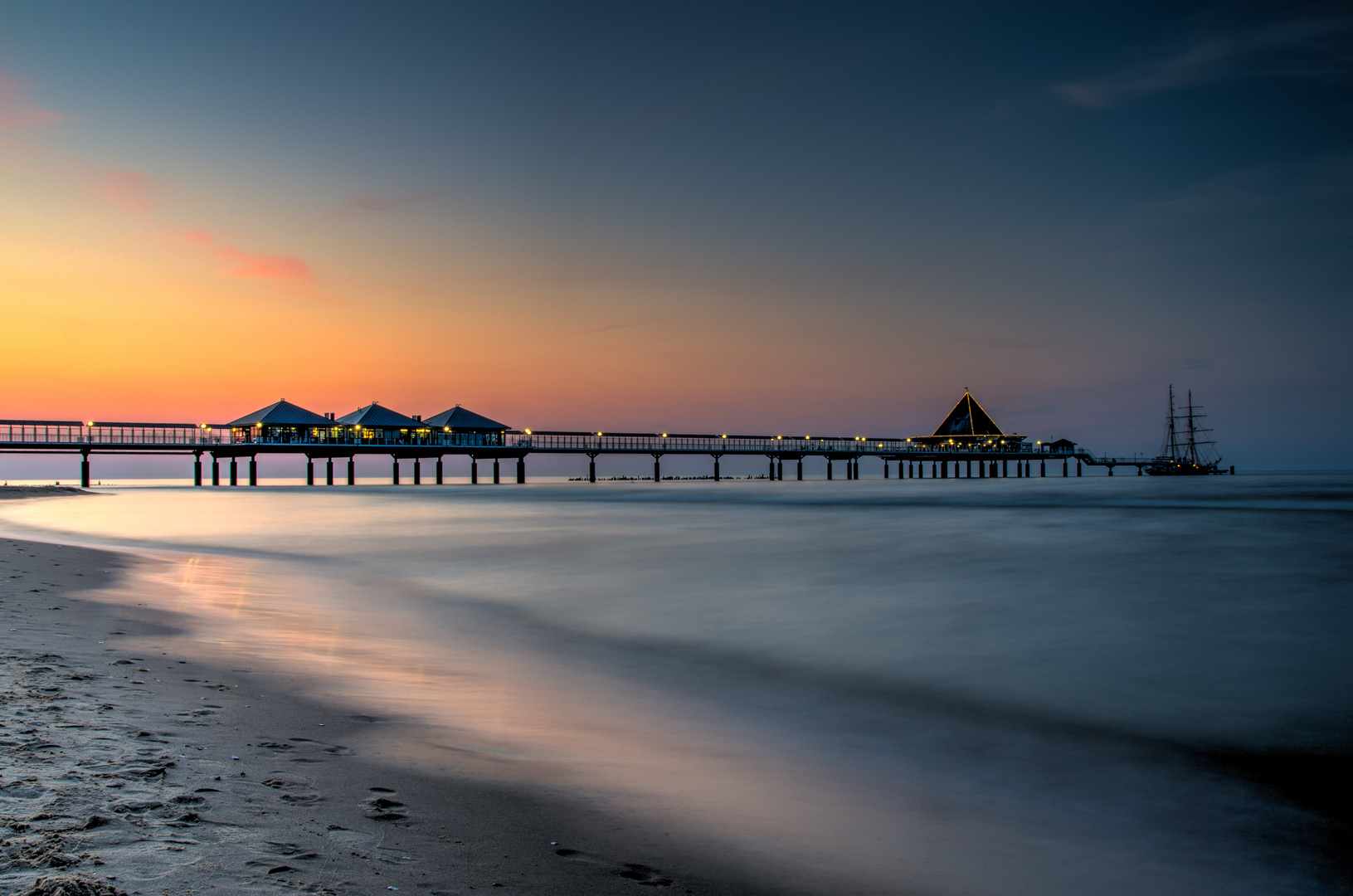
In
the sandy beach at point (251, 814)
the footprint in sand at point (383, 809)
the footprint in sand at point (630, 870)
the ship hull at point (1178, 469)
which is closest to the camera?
the sandy beach at point (251, 814)

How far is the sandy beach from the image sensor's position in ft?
10.8

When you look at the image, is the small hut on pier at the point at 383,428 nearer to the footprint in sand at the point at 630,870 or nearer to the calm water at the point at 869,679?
the calm water at the point at 869,679

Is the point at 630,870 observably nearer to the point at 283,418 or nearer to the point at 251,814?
the point at 251,814

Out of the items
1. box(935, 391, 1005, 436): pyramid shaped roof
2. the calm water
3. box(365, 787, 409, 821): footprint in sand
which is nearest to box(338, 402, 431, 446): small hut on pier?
the calm water

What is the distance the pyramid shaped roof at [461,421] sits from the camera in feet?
248

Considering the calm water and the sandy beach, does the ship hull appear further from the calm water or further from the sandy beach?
the sandy beach

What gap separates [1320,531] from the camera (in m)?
25.3

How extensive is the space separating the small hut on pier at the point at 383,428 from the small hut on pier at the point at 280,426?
7.28 ft

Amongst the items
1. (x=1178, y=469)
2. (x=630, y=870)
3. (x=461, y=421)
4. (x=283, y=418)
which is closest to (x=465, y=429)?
(x=461, y=421)

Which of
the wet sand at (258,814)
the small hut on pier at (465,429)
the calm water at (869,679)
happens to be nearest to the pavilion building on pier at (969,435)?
the small hut on pier at (465,429)

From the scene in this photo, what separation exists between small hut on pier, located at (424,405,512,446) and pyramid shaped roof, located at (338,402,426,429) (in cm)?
227

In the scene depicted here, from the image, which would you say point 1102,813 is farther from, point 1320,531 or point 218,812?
point 1320,531

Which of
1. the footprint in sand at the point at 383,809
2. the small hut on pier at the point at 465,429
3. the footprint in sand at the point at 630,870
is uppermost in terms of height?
the small hut on pier at the point at 465,429

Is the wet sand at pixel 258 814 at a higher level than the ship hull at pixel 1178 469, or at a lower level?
higher
